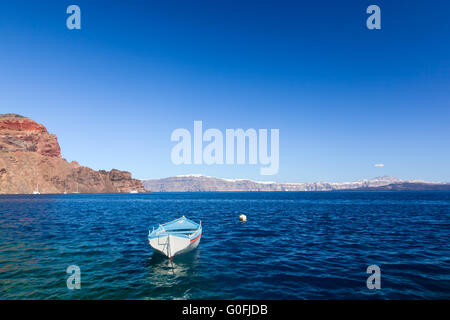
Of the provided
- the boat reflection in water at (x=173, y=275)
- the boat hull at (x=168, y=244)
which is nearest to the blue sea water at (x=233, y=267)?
the boat reflection in water at (x=173, y=275)

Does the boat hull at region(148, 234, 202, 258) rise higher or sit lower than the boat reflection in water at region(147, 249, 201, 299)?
higher

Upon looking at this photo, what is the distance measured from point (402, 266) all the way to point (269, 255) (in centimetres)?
1017

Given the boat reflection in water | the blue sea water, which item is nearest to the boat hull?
the boat reflection in water

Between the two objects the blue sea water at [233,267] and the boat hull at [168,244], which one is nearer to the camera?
the blue sea water at [233,267]

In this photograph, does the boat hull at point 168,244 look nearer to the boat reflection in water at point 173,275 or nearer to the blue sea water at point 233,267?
the boat reflection in water at point 173,275

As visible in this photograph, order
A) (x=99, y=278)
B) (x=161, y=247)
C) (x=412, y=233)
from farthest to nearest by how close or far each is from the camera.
A: (x=412, y=233), (x=161, y=247), (x=99, y=278)

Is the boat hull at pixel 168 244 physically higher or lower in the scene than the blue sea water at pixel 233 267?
higher

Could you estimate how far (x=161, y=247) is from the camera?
696 inches

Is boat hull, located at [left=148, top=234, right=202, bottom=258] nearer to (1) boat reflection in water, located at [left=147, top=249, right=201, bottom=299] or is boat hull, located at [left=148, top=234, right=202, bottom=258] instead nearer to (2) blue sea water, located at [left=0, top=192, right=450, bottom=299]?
(1) boat reflection in water, located at [left=147, top=249, right=201, bottom=299]

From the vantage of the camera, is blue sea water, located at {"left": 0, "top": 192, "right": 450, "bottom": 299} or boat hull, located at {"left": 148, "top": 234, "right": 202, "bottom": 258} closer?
blue sea water, located at {"left": 0, "top": 192, "right": 450, "bottom": 299}

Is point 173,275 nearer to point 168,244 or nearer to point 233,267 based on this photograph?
point 168,244

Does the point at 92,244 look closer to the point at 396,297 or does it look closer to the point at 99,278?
the point at 99,278
